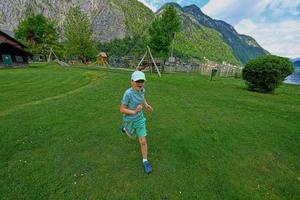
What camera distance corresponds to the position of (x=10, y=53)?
35281 mm

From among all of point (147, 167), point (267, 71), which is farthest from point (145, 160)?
point (267, 71)

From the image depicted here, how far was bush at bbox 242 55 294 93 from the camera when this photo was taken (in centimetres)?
1362

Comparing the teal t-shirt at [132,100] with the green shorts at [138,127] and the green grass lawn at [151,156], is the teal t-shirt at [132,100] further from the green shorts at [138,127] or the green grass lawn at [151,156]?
the green grass lawn at [151,156]

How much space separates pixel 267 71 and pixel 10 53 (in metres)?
39.8

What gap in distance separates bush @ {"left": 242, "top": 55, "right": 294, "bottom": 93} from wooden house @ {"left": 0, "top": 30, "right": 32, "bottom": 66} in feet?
120

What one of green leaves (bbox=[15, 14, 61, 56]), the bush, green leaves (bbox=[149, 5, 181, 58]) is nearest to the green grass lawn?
the bush

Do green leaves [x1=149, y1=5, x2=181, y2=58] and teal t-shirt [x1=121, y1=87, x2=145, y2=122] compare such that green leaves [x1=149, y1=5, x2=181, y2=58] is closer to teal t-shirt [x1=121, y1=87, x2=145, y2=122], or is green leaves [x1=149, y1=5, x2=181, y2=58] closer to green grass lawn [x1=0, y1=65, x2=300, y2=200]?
green grass lawn [x1=0, y1=65, x2=300, y2=200]

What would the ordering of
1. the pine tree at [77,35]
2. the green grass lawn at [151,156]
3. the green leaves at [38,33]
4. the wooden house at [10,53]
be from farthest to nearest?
the green leaves at [38,33], the pine tree at [77,35], the wooden house at [10,53], the green grass lawn at [151,156]

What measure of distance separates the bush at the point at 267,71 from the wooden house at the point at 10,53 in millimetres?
36665

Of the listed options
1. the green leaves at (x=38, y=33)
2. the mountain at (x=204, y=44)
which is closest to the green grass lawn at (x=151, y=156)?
the green leaves at (x=38, y=33)

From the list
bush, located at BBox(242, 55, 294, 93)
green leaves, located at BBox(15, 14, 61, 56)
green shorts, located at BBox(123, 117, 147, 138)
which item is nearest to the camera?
green shorts, located at BBox(123, 117, 147, 138)

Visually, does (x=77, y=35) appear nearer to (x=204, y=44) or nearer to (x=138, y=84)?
(x=138, y=84)

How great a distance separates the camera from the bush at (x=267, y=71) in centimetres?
1362

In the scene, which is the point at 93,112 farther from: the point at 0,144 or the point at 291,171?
the point at 291,171
